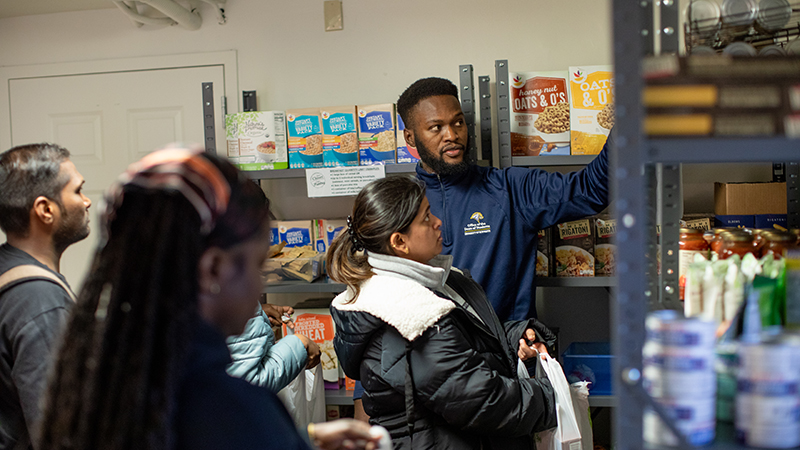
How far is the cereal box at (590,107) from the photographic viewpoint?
2.51 m

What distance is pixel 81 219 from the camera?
1.67 metres

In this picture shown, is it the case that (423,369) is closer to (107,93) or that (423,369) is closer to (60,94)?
(107,93)

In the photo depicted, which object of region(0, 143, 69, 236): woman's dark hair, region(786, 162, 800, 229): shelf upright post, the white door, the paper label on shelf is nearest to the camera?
region(0, 143, 69, 236): woman's dark hair

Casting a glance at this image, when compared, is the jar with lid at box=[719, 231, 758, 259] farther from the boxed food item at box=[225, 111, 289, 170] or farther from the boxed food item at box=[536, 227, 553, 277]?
the boxed food item at box=[225, 111, 289, 170]

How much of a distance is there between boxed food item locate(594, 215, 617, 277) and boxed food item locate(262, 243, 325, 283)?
1.28 metres

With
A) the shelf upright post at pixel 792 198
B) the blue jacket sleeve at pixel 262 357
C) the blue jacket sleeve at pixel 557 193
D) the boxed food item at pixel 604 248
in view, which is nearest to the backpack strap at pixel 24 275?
the blue jacket sleeve at pixel 262 357

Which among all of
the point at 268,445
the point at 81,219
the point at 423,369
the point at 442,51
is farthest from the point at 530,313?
the point at 268,445

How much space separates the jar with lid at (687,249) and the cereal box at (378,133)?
1.58 m

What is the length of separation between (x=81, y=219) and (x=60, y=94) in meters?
2.26

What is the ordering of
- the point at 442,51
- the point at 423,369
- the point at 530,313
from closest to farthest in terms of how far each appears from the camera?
1. the point at 423,369
2. the point at 530,313
3. the point at 442,51

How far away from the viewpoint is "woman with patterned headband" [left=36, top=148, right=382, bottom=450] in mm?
738

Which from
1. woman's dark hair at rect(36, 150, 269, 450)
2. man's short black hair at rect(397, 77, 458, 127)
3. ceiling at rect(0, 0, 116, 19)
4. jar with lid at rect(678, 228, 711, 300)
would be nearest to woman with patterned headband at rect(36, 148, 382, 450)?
woman's dark hair at rect(36, 150, 269, 450)

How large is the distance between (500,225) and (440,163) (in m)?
0.37

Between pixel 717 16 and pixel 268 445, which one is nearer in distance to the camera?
pixel 268 445
